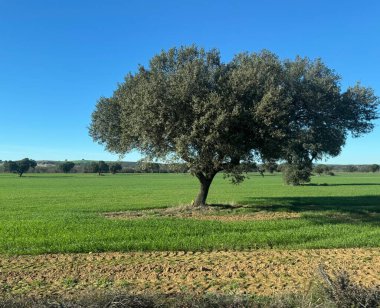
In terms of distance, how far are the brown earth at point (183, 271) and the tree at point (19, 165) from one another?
163 m

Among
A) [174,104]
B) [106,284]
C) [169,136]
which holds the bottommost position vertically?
[106,284]

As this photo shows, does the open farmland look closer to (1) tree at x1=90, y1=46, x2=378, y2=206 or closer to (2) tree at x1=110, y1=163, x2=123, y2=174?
(1) tree at x1=90, y1=46, x2=378, y2=206

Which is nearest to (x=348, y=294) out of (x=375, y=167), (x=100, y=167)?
(x=100, y=167)

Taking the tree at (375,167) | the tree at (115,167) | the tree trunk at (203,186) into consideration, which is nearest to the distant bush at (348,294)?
the tree trunk at (203,186)

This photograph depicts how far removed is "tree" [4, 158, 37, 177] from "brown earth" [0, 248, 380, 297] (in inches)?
6432

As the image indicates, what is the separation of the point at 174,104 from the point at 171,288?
14.6 m

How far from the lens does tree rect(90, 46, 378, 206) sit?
21.7 meters

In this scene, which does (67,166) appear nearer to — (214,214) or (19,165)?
(19,165)

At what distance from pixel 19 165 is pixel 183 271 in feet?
559

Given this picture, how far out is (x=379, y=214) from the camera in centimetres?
2494

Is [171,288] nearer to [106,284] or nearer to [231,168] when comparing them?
[106,284]

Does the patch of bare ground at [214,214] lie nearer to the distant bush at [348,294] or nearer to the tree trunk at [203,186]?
the tree trunk at [203,186]

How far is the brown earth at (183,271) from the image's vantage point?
891 centimetres

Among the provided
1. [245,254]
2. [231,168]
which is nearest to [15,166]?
[231,168]
